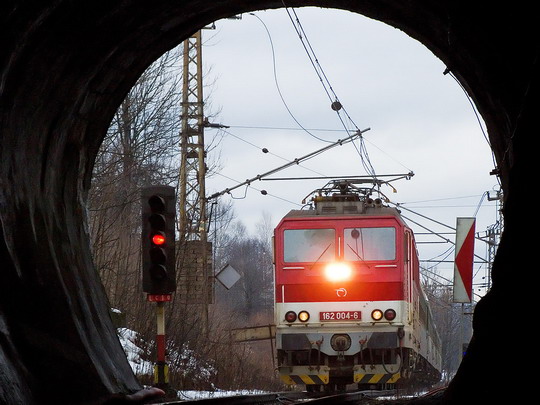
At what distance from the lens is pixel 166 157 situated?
111 feet

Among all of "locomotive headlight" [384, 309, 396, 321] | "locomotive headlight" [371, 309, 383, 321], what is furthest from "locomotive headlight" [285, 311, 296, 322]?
"locomotive headlight" [384, 309, 396, 321]

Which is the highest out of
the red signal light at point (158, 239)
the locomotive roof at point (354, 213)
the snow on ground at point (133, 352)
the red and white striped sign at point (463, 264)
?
the locomotive roof at point (354, 213)

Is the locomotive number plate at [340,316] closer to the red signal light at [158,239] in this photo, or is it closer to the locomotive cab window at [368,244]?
the locomotive cab window at [368,244]

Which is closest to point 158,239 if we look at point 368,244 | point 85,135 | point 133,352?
point 85,135

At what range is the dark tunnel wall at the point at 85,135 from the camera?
5.87 meters

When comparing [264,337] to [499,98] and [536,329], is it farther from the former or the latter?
[536,329]

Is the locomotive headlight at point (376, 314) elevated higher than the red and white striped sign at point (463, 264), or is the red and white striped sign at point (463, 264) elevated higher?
the red and white striped sign at point (463, 264)

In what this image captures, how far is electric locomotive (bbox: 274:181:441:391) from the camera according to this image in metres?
16.1

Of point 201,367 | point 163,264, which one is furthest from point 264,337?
point 163,264

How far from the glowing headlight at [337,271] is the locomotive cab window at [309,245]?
0.45 feet

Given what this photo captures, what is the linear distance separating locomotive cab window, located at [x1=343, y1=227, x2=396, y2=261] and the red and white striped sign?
4.66m

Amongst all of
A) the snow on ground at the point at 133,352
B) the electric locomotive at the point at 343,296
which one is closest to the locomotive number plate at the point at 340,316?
the electric locomotive at the point at 343,296

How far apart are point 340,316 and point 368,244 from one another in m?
1.24

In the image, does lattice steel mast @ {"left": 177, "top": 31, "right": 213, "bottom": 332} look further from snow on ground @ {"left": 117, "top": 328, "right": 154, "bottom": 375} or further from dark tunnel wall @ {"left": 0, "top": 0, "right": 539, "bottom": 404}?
dark tunnel wall @ {"left": 0, "top": 0, "right": 539, "bottom": 404}
